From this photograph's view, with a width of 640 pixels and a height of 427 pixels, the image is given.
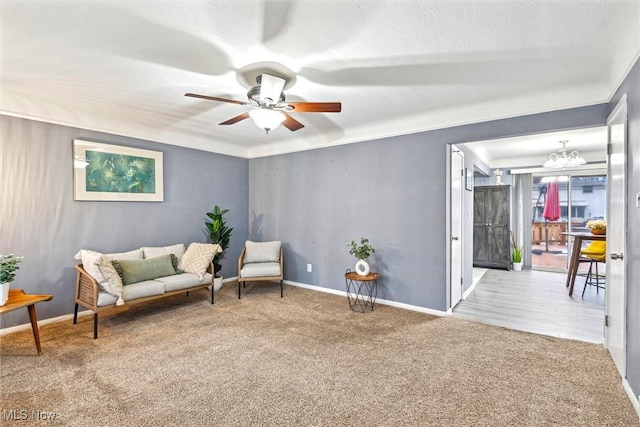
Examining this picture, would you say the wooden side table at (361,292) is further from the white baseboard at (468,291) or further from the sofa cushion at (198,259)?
the sofa cushion at (198,259)

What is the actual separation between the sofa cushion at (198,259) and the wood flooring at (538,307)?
3210mm

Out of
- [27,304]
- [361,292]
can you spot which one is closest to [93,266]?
[27,304]

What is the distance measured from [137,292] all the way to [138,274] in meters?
0.29

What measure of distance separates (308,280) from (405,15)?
3923 millimetres

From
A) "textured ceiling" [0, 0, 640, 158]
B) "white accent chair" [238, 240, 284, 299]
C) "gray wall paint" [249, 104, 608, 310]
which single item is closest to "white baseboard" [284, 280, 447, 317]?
"gray wall paint" [249, 104, 608, 310]

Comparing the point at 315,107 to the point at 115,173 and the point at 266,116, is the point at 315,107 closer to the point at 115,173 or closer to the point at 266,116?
the point at 266,116

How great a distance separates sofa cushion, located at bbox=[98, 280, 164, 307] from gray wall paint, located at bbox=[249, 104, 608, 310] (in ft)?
7.09

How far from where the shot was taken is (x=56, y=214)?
3.47m

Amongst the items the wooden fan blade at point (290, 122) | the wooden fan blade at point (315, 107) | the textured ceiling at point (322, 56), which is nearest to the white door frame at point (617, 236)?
the textured ceiling at point (322, 56)

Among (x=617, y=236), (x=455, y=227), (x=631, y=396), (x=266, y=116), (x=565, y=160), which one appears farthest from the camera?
(x=565, y=160)

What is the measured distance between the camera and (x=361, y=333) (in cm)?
312

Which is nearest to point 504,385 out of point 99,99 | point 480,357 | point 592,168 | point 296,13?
point 480,357

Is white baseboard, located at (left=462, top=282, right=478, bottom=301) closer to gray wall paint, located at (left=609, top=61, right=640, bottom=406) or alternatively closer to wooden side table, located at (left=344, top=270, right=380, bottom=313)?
wooden side table, located at (left=344, top=270, right=380, bottom=313)

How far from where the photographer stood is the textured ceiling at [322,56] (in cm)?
183
